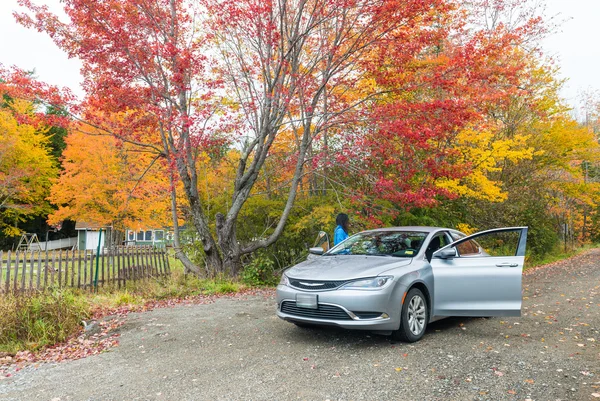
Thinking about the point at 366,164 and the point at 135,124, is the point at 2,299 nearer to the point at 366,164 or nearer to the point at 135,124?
the point at 135,124

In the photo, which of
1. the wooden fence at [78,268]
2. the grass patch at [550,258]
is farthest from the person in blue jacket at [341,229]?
the grass patch at [550,258]

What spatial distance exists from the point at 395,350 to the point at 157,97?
28.9ft

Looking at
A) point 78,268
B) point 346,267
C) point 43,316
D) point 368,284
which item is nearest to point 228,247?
point 78,268

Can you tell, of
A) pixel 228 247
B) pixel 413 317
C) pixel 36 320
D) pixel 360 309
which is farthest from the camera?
pixel 228 247

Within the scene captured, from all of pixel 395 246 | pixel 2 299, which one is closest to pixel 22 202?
pixel 2 299

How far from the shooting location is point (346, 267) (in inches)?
213

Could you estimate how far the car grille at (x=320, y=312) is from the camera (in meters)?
4.97

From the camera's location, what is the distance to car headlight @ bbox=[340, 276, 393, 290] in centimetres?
500

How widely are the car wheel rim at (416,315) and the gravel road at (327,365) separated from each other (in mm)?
180

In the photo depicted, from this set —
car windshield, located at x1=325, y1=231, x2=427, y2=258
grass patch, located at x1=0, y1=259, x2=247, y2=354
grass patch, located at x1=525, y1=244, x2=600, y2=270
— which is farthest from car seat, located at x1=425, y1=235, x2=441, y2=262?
grass patch, located at x1=525, y1=244, x2=600, y2=270

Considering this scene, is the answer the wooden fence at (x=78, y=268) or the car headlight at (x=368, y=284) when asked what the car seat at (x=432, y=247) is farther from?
the wooden fence at (x=78, y=268)

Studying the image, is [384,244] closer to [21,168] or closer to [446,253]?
[446,253]

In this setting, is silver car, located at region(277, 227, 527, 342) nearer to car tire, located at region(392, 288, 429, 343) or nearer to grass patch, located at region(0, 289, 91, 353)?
car tire, located at region(392, 288, 429, 343)

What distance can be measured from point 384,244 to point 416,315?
3.86 feet
